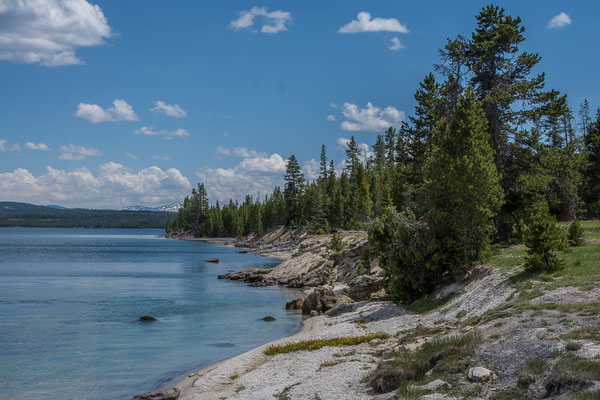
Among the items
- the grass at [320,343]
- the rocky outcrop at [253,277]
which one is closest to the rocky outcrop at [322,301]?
the grass at [320,343]

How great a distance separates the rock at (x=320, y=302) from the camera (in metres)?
36.7

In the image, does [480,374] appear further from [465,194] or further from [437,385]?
[465,194]

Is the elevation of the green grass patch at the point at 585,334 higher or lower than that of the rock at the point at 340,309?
higher

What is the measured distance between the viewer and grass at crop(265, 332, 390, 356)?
21.9 m

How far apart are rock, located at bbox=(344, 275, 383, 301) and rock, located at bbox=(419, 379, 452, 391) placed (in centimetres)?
2314

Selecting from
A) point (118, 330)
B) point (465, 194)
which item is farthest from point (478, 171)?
point (118, 330)

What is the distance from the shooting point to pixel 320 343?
22.5 metres

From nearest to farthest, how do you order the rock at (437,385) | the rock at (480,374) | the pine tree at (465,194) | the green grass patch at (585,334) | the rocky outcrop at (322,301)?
1. the rock at (480,374)
2. the rock at (437,385)
3. the green grass patch at (585,334)
4. the pine tree at (465,194)
5. the rocky outcrop at (322,301)

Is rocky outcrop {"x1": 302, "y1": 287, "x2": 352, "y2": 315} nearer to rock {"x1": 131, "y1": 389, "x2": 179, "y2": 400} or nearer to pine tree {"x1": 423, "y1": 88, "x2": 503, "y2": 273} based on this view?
pine tree {"x1": 423, "y1": 88, "x2": 503, "y2": 273}

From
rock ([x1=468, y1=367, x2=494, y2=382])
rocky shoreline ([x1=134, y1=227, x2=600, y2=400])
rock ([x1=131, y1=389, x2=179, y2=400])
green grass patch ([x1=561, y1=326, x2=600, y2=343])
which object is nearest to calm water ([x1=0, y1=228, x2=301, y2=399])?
rock ([x1=131, y1=389, x2=179, y2=400])

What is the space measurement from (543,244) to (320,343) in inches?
442

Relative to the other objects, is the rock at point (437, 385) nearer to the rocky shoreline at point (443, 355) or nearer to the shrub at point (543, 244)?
the rocky shoreline at point (443, 355)

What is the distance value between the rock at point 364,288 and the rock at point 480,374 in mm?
23379

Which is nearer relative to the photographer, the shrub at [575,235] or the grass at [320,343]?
the grass at [320,343]
